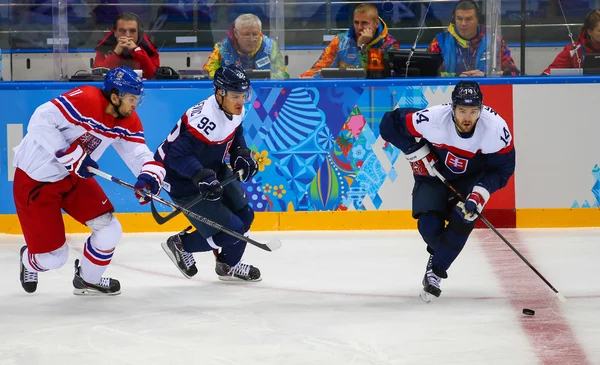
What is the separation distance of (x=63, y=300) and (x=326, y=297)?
121 centimetres

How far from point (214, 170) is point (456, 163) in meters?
1.18

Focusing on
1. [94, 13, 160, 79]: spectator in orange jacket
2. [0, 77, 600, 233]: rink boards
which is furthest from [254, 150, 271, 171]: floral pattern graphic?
[94, 13, 160, 79]: spectator in orange jacket

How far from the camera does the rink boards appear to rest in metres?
6.29

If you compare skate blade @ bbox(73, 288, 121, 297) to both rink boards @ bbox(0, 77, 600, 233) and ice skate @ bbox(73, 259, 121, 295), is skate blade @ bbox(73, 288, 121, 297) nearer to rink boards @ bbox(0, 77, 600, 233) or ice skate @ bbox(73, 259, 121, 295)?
ice skate @ bbox(73, 259, 121, 295)

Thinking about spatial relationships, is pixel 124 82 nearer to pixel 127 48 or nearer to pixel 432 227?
pixel 432 227

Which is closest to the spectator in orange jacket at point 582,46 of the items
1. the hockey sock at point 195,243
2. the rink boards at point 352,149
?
the rink boards at point 352,149

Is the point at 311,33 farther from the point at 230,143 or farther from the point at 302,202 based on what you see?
the point at 230,143

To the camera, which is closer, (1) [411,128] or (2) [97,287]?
(1) [411,128]

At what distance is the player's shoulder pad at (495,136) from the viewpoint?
4.38m

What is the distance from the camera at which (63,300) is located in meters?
4.54

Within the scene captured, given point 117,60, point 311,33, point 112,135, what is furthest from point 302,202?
point 112,135

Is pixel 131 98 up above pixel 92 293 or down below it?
above

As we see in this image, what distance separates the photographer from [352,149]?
20.7ft

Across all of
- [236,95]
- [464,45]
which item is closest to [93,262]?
[236,95]
